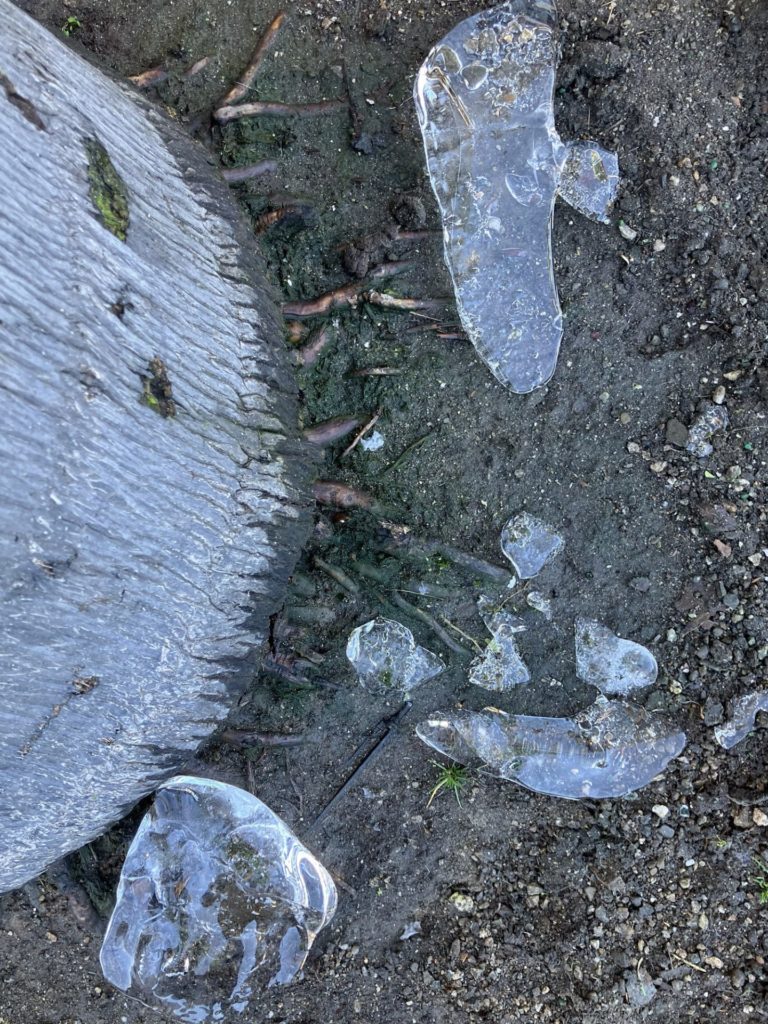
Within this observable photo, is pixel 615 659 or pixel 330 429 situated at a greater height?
pixel 330 429

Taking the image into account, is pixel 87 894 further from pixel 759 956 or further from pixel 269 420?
pixel 759 956

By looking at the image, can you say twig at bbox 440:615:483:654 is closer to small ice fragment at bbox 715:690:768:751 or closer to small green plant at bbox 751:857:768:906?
small ice fragment at bbox 715:690:768:751

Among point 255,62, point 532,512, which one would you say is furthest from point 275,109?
point 532,512

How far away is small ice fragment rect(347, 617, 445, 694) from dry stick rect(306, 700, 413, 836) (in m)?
0.10

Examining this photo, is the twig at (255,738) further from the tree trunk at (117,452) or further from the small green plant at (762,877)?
the small green plant at (762,877)

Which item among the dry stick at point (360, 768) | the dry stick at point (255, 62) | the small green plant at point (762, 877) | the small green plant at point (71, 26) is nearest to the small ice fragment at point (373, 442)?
the dry stick at point (360, 768)

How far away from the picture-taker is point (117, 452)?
167cm

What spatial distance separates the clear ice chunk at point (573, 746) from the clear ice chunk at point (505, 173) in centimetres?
122

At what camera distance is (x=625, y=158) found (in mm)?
2541

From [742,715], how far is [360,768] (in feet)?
4.51

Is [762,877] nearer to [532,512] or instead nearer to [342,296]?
[532,512]

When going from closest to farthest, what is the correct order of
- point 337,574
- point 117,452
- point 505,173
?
point 117,452 < point 505,173 < point 337,574

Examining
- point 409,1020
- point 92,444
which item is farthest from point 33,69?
point 409,1020

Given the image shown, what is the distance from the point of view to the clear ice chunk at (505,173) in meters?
2.48
